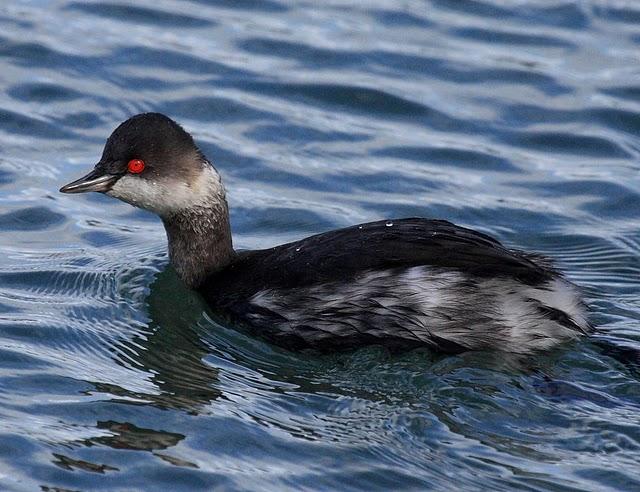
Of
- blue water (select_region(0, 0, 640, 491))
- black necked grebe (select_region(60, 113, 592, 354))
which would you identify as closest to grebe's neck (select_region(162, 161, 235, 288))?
blue water (select_region(0, 0, 640, 491))

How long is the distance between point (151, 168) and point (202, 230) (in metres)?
0.45

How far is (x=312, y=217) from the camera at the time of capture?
920cm

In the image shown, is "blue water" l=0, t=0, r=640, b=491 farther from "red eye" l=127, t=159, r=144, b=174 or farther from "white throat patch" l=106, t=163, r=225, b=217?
"red eye" l=127, t=159, r=144, b=174

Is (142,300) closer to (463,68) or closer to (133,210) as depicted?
(133,210)

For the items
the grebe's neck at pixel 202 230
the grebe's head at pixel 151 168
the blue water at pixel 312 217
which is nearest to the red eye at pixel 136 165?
the grebe's head at pixel 151 168

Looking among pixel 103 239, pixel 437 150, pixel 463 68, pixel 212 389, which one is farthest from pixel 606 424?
pixel 463 68

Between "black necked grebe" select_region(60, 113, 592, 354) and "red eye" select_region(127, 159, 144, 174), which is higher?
"red eye" select_region(127, 159, 144, 174)

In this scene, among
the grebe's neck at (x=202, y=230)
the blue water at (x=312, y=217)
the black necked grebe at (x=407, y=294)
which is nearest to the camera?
the blue water at (x=312, y=217)

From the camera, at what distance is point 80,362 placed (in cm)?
703

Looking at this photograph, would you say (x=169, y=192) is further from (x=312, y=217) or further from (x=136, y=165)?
(x=312, y=217)

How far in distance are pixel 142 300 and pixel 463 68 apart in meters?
4.74

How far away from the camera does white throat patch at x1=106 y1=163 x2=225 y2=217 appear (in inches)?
302

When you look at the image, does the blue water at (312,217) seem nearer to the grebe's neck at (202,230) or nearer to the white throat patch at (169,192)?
the grebe's neck at (202,230)

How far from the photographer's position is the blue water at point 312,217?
607 centimetres
